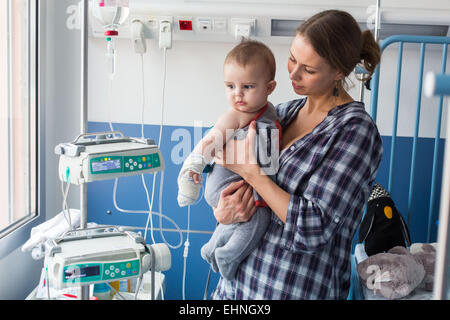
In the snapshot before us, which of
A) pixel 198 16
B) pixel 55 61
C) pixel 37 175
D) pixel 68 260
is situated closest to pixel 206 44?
pixel 198 16

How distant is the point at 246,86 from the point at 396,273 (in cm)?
84

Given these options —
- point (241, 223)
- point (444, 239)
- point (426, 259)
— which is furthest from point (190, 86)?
point (444, 239)

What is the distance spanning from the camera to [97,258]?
1.39 metres

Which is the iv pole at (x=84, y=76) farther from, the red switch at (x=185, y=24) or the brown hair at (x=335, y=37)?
the red switch at (x=185, y=24)

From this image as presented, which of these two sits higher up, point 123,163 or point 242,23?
point 242,23

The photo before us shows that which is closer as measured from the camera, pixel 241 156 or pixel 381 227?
pixel 241 156

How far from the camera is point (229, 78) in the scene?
1462mm

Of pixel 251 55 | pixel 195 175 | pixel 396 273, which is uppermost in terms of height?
pixel 251 55

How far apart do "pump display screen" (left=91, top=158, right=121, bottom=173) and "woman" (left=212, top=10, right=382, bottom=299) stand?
30 cm

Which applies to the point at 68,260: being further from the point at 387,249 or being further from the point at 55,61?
the point at 55,61

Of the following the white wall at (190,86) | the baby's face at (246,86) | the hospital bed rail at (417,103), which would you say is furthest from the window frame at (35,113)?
the hospital bed rail at (417,103)

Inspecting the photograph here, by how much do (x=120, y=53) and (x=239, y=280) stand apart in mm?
1504

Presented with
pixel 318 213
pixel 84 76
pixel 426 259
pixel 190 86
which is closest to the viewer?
pixel 318 213

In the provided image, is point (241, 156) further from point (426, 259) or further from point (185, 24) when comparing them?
point (185, 24)
